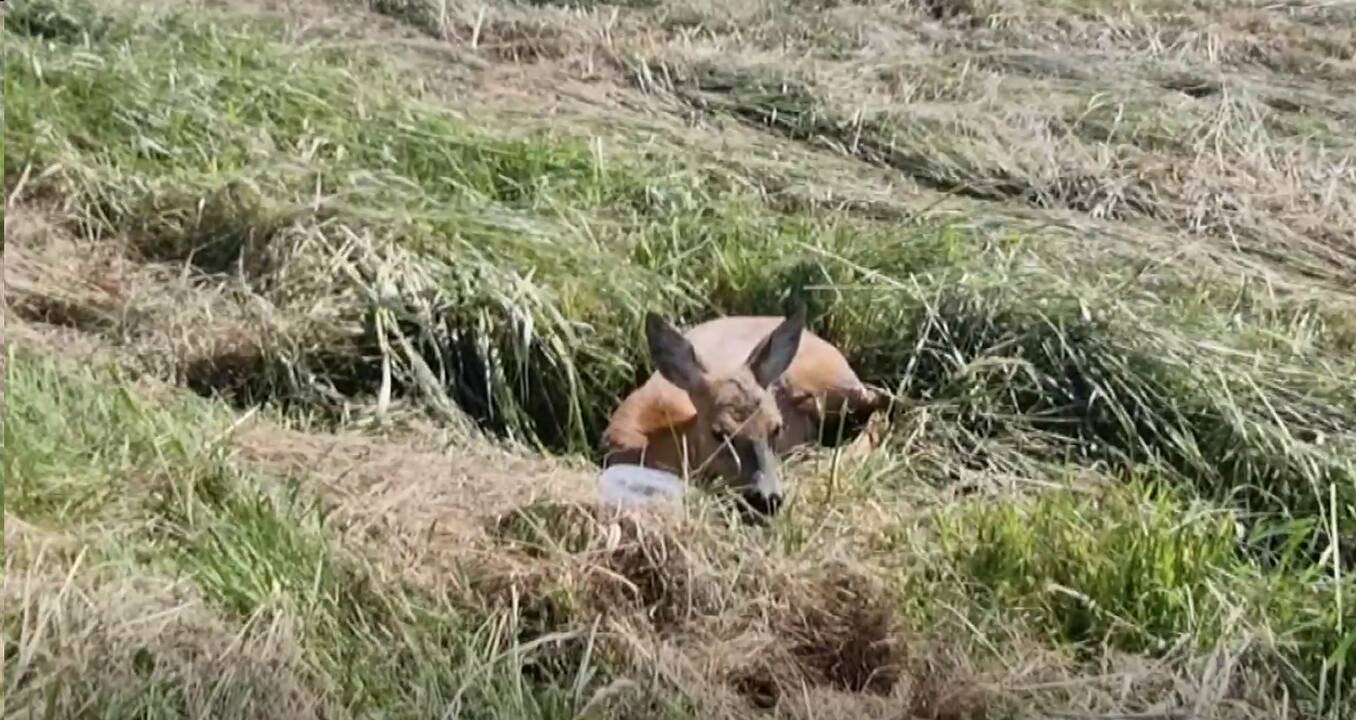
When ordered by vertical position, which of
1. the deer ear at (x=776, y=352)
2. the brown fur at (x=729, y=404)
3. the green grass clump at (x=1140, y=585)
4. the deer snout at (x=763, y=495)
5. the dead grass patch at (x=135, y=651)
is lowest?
the brown fur at (x=729, y=404)

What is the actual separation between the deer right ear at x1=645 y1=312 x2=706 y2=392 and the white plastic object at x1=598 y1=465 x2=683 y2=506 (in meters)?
0.31

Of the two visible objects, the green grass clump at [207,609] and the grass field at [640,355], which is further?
the grass field at [640,355]

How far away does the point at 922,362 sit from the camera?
535 cm

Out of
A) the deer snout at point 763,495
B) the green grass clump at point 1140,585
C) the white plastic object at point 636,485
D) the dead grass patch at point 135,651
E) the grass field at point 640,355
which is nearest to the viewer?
the dead grass patch at point 135,651

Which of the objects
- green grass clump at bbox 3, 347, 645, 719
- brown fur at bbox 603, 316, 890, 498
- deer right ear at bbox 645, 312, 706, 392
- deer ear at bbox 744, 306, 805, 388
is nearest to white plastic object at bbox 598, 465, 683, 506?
Answer: brown fur at bbox 603, 316, 890, 498

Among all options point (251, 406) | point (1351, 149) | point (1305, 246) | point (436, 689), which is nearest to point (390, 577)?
point (436, 689)

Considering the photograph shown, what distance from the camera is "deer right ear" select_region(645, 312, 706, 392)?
16.3 feet

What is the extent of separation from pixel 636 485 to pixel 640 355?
35.8 inches

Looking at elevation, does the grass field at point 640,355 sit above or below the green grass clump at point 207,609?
below

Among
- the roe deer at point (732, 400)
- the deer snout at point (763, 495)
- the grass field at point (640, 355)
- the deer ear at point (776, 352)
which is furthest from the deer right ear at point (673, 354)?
the deer snout at point (763, 495)

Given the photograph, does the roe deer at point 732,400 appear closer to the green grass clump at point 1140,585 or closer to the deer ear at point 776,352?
the deer ear at point 776,352

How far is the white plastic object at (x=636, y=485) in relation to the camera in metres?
4.33

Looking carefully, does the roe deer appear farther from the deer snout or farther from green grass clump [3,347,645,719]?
green grass clump [3,347,645,719]

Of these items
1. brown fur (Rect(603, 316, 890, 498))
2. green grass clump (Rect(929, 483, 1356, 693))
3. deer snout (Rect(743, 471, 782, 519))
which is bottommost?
brown fur (Rect(603, 316, 890, 498))
